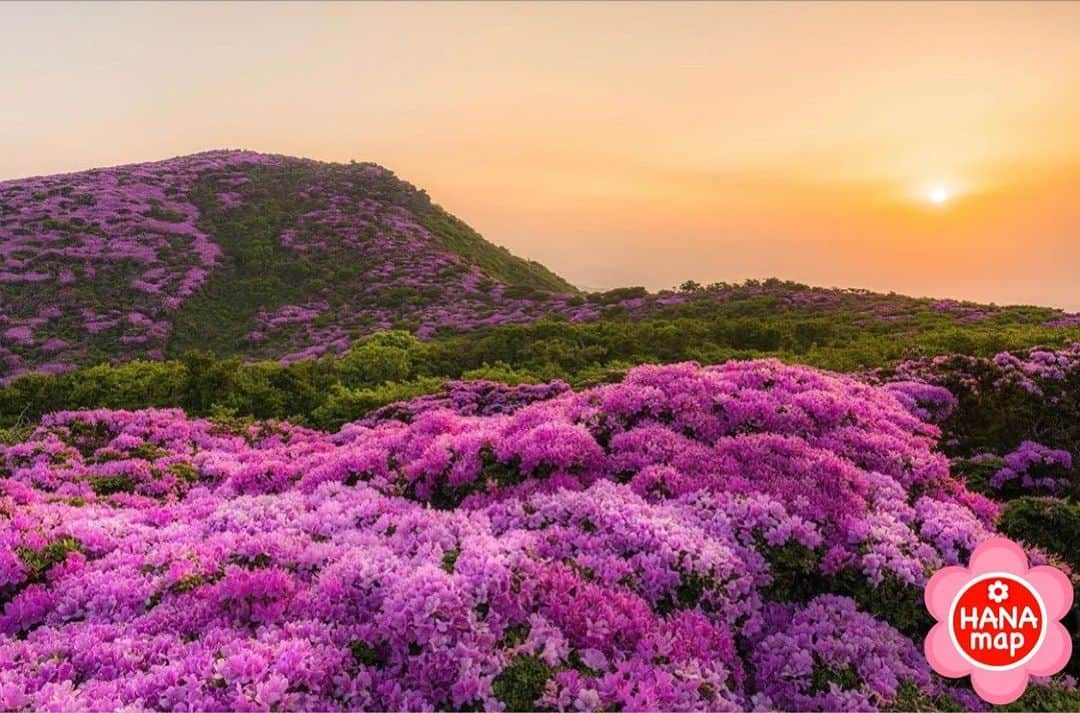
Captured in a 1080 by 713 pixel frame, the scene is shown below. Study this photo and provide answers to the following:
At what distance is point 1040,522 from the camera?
9.22 m

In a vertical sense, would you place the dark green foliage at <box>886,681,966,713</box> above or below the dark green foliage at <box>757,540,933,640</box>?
below

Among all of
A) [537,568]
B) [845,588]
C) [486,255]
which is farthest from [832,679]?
[486,255]

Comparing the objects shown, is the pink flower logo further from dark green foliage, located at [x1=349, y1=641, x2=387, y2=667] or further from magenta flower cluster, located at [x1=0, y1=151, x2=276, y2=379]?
magenta flower cluster, located at [x1=0, y1=151, x2=276, y2=379]

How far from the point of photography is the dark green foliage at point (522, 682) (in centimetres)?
553

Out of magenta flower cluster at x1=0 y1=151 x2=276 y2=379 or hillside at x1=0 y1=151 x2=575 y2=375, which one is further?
hillside at x1=0 y1=151 x2=575 y2=375

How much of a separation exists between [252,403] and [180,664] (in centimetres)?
1555

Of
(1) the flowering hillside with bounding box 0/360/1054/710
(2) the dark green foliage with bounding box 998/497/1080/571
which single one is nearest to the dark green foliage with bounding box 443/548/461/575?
(1) the flowering hillside with bounding box 0/360/1054/710

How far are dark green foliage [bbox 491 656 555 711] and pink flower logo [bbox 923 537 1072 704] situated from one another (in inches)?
151

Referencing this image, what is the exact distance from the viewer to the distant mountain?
37.6 meters

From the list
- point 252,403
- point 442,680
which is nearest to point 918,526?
point 442,680

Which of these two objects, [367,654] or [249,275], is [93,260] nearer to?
[249,275]

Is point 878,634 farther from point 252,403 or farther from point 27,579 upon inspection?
point 252,403

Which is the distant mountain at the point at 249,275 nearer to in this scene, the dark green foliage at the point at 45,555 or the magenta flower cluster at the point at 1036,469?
the magenta flower cluster at the point at 1036,469

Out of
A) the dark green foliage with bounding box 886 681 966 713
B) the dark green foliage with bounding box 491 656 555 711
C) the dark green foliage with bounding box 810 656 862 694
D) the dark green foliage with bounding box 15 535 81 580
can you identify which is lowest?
the dark green foliage with bounding box 15 535 81 580
